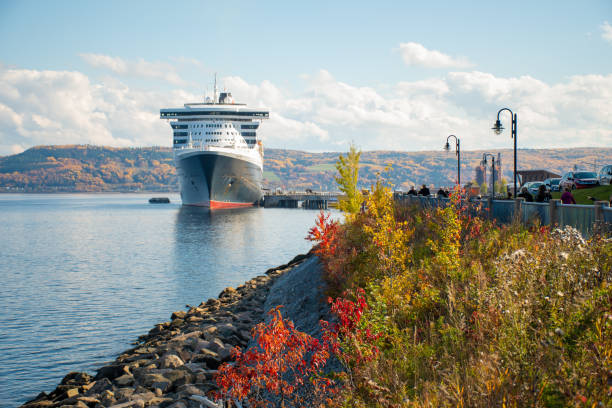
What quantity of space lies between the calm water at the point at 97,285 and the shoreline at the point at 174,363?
4.25 feet

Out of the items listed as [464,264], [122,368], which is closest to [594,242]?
[464,264]

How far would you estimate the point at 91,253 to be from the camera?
39.1m

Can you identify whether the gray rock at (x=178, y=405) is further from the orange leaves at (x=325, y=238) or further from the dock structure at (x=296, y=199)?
the dock structure at (x=296, y=199)

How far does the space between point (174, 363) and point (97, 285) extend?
54.4ft

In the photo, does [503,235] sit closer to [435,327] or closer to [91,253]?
[435,327]

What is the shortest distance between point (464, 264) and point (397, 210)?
35.8 ft

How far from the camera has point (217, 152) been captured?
80000 millimetres

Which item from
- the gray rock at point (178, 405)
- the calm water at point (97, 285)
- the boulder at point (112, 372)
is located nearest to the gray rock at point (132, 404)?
the gray rock at point (178, 405)

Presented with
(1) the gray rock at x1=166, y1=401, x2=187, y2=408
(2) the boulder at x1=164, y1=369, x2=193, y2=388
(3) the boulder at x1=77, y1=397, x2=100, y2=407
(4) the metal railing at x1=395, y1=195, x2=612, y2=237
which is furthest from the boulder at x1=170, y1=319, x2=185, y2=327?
(4) the metal railing at x1=395, y1=195, x2=612, y2=237

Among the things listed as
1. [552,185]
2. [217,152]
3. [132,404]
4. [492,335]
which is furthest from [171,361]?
[217,152]

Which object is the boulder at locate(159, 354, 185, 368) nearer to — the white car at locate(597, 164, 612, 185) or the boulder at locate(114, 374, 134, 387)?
the boulder at locate(114, 374, 134, 387)

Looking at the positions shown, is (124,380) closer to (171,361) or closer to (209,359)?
(171,361)

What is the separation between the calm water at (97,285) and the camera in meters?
15.0

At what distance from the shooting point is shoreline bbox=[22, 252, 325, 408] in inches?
395
